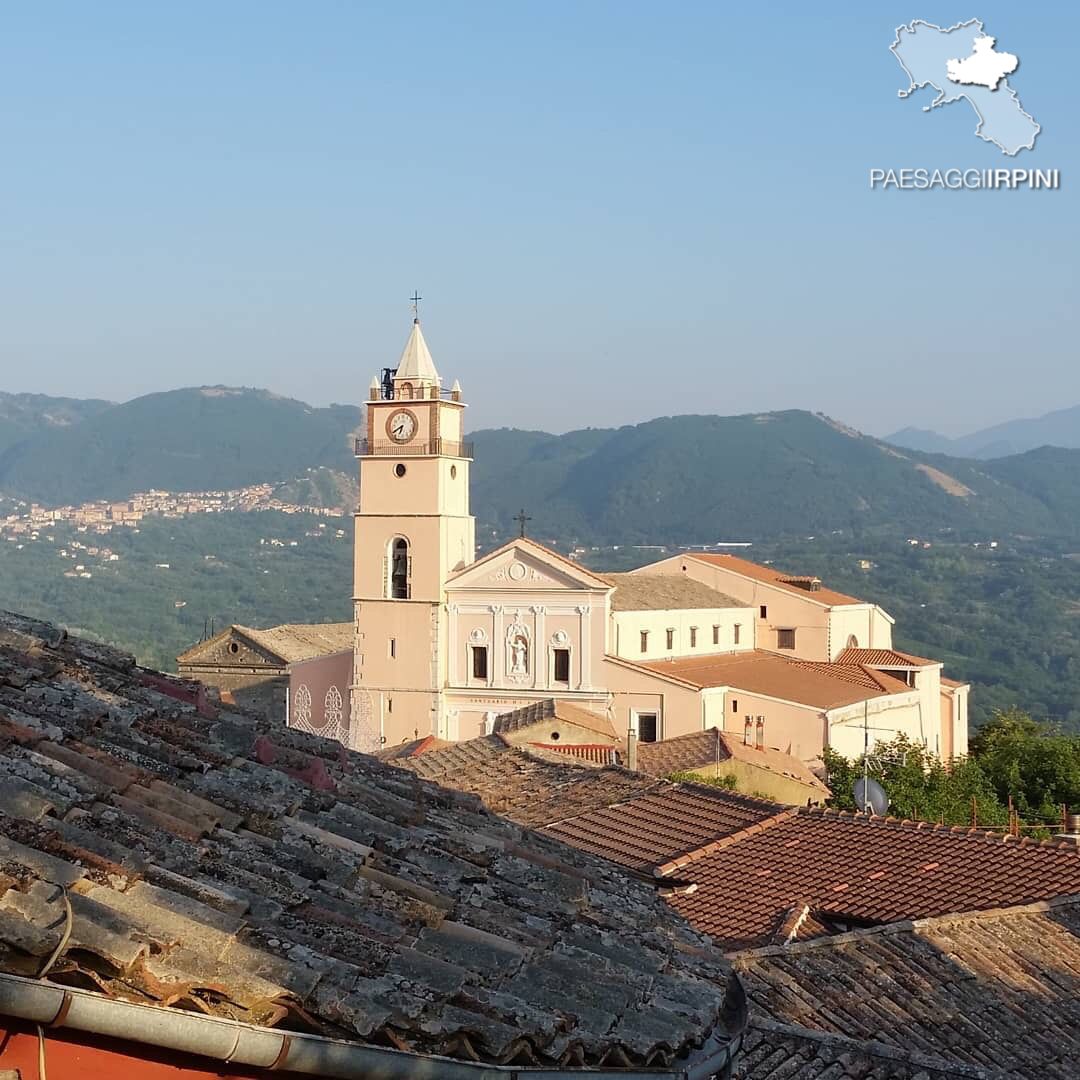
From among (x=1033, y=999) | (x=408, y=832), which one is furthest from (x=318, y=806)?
(x=1033, y=999)

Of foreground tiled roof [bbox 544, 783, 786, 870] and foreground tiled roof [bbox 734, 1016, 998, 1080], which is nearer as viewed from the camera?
foreground tiled roof [bbox 734, 1016, 998, 1080]

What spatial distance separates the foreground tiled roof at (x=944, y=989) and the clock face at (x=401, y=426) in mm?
33843

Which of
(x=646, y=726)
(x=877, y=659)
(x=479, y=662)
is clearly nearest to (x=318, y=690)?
(x=479, y=662)

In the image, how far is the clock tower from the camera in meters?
43.2

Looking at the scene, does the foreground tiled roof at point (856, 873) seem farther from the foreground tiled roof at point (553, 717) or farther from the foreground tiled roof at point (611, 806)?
the foreground tiled roof at point (553, 717)

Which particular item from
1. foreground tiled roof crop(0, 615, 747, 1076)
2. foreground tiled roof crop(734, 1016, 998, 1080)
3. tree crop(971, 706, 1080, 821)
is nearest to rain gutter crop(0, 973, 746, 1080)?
foreground tiled roof crop(0, 615, 747, 1076)

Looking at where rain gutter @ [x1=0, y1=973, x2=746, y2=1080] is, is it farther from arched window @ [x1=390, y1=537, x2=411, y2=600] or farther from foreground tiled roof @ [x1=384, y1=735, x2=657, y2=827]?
arched window @ [x1=390, y1=537, x2=411, y2=600]

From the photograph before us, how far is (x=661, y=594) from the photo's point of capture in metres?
45.8

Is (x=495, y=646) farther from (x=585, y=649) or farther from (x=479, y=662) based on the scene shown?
(x=585, y=649)

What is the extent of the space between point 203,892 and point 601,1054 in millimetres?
948

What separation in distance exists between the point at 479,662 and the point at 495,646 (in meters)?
0.69

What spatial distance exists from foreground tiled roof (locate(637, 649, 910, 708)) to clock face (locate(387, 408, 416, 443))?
9259 millimetres

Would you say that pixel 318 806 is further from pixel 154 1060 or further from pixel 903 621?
pixel 903 621

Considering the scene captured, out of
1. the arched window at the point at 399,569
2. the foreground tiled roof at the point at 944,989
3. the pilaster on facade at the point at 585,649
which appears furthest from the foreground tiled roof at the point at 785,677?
the foreground tiled roof at the point at 944,989
